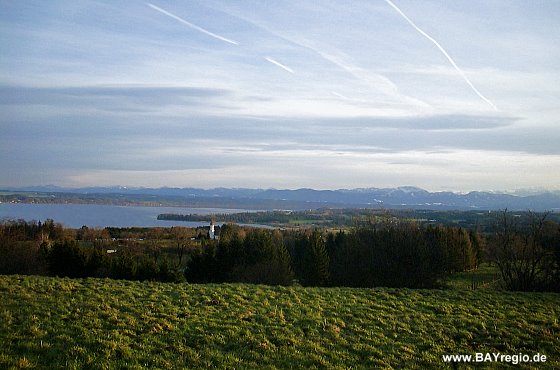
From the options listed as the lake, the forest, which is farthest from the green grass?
the lake

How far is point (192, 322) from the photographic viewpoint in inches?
457

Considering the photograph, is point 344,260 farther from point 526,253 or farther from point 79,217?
point 79,217

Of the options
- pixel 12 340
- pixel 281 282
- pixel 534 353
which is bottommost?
pixel 281 282

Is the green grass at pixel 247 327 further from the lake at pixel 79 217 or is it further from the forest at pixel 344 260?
the lake at pixel 79 217

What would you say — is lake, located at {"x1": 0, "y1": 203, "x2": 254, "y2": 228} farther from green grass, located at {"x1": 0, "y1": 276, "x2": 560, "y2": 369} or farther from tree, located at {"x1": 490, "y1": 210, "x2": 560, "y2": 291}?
tree, located at {"x1": 490, "y1": 210, "x2": 560, "y2": 291}

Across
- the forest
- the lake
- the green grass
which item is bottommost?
the lake

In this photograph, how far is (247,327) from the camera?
11.5 metres

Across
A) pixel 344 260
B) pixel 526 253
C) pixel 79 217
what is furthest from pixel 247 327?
pixel 79 217

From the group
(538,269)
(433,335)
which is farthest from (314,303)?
(538,269)

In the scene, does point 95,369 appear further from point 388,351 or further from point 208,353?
point 388,351

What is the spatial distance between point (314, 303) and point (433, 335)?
451 centimetres

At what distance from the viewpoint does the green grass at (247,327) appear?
8930 millimetres

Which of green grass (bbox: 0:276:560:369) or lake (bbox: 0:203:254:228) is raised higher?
green grass (bbox: 0:276:560:369)

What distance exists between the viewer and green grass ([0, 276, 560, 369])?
8.93m
